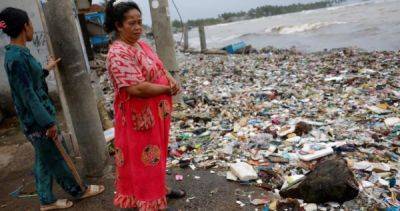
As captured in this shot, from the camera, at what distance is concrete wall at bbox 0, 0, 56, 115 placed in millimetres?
6469

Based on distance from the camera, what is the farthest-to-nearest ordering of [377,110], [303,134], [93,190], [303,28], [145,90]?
[303,28], [377,110], [303,134], [93,190], [145,90]

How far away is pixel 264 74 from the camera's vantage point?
932 cm

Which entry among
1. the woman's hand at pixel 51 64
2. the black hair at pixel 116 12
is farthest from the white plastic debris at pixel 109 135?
the black hair at pixel 116 12

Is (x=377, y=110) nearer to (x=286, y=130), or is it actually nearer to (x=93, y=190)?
(x=286, y=130)

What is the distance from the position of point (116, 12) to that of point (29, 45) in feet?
16.5

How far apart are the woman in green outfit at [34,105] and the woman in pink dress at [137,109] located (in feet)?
2.46

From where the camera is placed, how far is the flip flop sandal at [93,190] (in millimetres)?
3482

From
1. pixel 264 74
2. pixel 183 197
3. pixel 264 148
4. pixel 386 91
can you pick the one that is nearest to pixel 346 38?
pixel 264 74

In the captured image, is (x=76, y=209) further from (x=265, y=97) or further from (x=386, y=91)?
(x=386, y=91)

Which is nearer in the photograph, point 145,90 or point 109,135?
point 145,90

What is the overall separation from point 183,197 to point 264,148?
1430 millimetres

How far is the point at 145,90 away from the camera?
7.50 feet

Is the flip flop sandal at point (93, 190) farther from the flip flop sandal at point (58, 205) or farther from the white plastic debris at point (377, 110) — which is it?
the white plastic debris at point (377, 110)

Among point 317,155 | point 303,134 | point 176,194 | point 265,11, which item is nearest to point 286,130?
point 303,134
